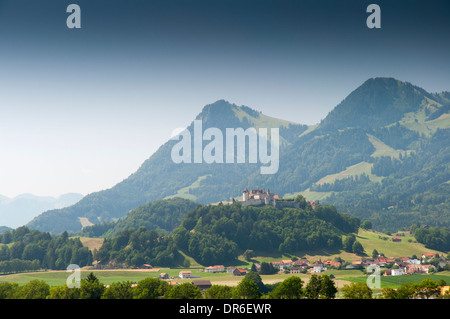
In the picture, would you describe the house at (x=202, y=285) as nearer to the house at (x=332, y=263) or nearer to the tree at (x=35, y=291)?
the tree at (x=35, y=291)

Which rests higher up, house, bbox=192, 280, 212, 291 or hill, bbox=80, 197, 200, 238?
hill, bbox=80, 197, 200, 238

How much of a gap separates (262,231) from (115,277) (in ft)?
103

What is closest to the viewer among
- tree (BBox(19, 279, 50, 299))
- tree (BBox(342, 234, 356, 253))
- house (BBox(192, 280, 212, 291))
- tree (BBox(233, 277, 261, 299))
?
tree (BBox(233, 277, 261, 299))

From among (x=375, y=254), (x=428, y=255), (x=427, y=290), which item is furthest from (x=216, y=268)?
(x=427, y=290)

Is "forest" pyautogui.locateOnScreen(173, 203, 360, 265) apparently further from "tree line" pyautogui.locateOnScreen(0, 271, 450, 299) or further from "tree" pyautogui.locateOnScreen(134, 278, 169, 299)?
"tree line" pyautogui.locateOnScreen(0, 271, 450, 299)

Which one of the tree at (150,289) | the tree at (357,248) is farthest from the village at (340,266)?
the tree at (150,289)

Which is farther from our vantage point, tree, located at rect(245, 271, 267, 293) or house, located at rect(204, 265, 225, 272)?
house, located at rect(204, 265, 225, 272)

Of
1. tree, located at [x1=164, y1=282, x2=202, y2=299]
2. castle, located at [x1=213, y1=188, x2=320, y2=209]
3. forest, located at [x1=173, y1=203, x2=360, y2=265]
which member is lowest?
tree, located at [x1=164, y1=282, x2=202, y2=299]

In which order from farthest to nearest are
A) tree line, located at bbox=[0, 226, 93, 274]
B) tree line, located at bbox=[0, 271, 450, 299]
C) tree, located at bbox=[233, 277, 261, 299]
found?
tree line, located at bbox=[0, 226, 93, 274], tree, located at bbox=[233, 277, 261, 299], tree line, located at bbox=[0, 271, 450, 299]

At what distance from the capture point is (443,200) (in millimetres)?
192250

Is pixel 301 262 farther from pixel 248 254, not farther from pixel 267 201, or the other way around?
pixel 267 201

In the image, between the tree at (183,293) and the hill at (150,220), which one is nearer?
the tree at (183,293)

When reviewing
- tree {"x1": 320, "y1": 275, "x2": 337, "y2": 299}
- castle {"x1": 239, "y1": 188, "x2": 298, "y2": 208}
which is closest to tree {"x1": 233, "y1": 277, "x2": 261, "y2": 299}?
tree {"x1": 320, "y1": 275, "x2": 337, "y2": 299}
